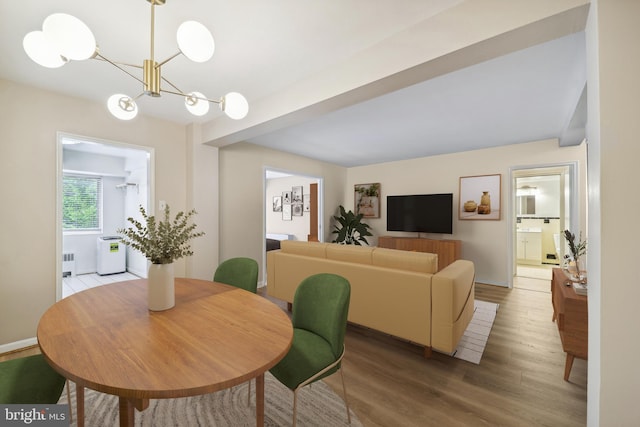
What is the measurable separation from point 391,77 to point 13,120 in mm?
3346

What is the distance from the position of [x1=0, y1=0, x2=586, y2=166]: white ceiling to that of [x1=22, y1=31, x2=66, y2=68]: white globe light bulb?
52cm

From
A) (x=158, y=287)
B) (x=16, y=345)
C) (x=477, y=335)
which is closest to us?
(x=158, y=287)

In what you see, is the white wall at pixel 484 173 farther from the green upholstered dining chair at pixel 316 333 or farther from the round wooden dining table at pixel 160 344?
the round wooden dining table at pixel 160 344

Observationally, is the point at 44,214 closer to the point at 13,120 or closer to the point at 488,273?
the point at 13,120

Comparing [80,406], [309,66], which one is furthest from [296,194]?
[80,406]

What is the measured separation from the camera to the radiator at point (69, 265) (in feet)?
15.9

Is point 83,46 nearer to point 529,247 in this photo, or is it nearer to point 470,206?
point 470,206

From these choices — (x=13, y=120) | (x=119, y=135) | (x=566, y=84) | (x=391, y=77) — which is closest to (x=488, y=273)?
(x=566, y=84)

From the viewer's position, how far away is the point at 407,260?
90.7 inches

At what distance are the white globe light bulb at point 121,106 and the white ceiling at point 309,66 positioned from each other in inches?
17.8

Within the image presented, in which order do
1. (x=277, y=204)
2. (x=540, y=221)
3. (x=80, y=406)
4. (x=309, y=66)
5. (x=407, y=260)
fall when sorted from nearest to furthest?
(x=80, y=406)
(x=309, y=66)
(x=407, y=260)
(x=540, y=221)
(x=277, y=204)

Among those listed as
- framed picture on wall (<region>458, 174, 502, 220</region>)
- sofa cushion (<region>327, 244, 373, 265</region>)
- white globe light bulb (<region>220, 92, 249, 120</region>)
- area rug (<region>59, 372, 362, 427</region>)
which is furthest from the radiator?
framed picture on wall (<region>458, 174, 502, 220</region>)

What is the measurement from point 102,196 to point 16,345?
12.6 feet

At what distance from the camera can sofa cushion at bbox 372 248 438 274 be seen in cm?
221
